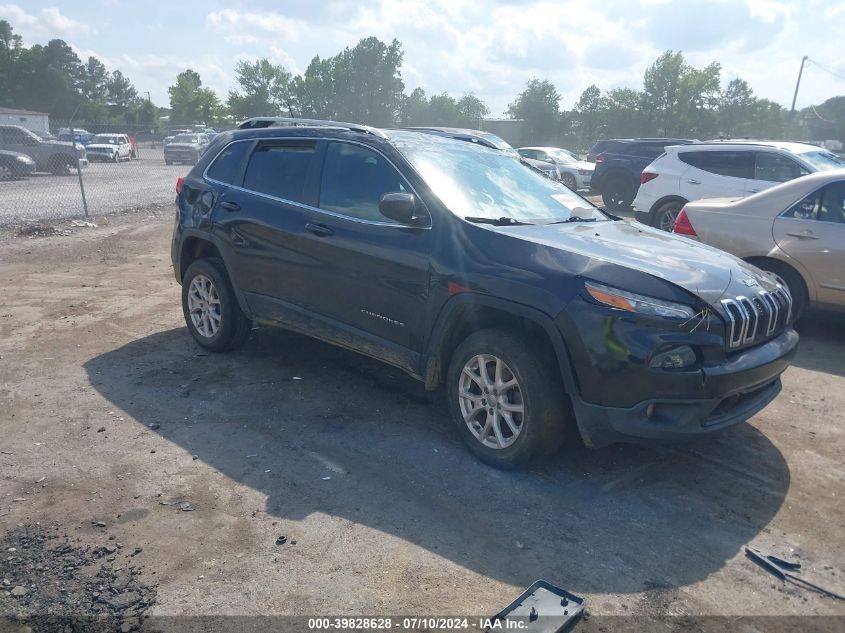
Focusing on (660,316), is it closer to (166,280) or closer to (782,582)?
(782,582)

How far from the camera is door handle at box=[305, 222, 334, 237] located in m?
4.88

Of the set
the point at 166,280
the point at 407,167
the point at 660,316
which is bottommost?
the point at 166,280

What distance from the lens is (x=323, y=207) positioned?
4996mm

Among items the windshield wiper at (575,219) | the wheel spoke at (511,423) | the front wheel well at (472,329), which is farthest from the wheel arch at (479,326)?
the windshield wiper at (575,219)

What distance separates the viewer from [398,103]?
6806cm

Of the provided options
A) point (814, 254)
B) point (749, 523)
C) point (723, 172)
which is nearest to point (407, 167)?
point (749, 523)

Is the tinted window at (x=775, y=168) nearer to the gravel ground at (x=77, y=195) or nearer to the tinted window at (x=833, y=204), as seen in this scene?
the tinted window at (x=833, y=204)

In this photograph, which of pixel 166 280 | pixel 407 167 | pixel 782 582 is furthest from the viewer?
pixel 166 280

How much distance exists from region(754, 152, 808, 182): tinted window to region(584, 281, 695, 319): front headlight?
27.2ft

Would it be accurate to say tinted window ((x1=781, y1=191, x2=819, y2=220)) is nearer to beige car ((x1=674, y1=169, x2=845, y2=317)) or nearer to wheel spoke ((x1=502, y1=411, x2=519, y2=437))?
beige car ((x1=674, y1=169, x2=845, y2=317))

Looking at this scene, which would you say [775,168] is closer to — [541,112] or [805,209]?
[805,209]

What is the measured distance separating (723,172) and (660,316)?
8721 millimetres

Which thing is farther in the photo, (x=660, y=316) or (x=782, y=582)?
(x=660, y=316)

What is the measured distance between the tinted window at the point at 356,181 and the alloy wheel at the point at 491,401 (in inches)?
47.8
